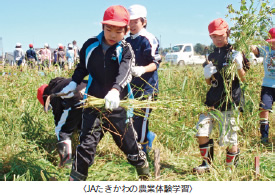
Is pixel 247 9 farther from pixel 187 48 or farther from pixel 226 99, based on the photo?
pixel 187 48

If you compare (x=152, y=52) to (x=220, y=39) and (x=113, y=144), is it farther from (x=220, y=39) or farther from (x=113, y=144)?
(x=113, y=144)

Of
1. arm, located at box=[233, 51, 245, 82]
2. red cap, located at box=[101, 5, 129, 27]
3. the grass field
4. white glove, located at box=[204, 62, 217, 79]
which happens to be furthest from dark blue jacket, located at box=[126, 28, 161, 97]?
arm, located at box=[233, 51, 245, 82]

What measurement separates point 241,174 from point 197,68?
2.69 m

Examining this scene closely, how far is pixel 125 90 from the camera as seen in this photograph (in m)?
2.53

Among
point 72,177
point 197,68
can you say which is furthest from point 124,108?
point 197,68

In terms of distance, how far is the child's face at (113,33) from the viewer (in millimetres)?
2283

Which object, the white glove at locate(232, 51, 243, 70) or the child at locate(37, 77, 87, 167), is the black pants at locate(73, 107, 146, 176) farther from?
the white glove at locate(232, 51, 243, 70)

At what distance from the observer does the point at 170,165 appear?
3172 millimetres

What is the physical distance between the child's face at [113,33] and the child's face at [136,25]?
69cm

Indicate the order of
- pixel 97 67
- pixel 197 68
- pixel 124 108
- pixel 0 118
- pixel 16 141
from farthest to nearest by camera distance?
pixel 197 68 → pixel 0 118 → pixel 16 141 → pixel 97 67 → pixel 124 108

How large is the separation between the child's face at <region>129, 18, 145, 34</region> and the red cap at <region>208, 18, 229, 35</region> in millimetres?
697

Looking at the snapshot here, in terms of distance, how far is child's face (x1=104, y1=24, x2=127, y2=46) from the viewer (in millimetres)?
2283

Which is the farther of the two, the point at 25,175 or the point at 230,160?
the point at 230,160

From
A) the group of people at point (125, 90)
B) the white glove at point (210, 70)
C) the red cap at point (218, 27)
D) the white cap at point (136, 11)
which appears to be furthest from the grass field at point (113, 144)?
the white cap at point (136, 11)
